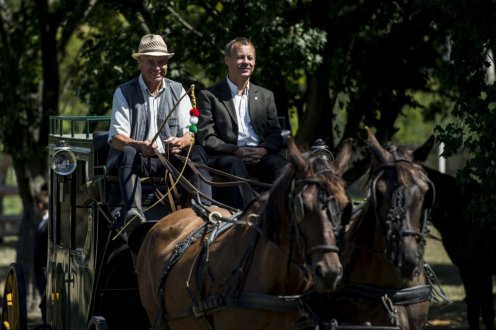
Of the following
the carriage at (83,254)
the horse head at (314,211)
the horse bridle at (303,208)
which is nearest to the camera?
the horse head at (314,211)

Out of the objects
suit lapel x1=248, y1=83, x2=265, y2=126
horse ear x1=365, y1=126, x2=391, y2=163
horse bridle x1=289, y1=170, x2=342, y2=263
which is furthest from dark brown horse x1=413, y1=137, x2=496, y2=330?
horse bridle x1=289, y1=170, x2=342, y2=263

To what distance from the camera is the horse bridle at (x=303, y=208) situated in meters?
6.83

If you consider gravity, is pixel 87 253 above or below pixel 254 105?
below

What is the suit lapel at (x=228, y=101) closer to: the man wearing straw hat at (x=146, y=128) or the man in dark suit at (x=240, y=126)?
the man in dark suit at (x=240, y=126)

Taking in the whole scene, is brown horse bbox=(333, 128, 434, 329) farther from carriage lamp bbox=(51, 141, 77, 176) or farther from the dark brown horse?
the dark brown horse

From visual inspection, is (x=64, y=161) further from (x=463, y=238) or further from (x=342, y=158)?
(x=463, y=238)

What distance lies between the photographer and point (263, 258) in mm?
7422

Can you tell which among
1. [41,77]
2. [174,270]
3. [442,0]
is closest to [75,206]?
[174,270]

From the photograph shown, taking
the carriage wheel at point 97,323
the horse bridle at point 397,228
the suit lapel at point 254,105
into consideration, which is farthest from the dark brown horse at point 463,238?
the horse bridle at point 397,228

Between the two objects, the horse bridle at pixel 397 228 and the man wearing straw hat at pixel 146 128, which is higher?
the man wearing straw hat at pixel 146 128

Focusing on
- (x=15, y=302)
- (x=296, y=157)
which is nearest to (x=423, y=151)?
(x=296, y=157)

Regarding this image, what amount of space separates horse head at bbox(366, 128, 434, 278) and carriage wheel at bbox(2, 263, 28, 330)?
4627 mm

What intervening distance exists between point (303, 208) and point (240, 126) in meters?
2.57

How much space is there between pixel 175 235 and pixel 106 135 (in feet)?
4.80
